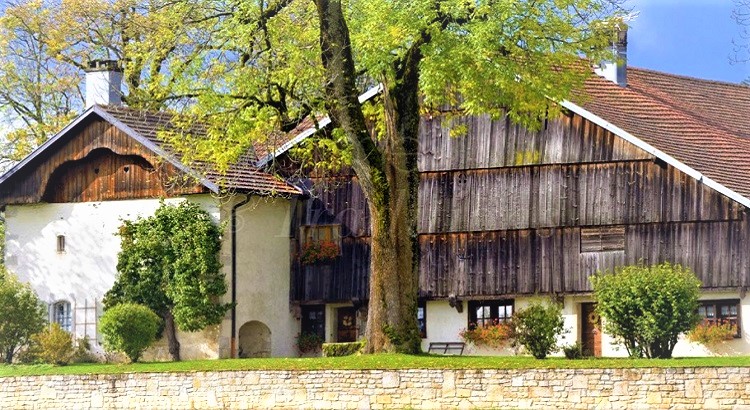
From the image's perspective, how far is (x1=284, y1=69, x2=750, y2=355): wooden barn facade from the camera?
42.2 metres

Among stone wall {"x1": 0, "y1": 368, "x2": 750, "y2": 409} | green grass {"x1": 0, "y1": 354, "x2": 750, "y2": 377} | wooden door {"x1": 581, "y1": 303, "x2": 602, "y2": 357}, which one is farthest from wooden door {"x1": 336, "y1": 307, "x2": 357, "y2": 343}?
stone wall {"x1": 0, "y1": 368, "x2": 750, "y2": 409}

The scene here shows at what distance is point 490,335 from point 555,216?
3431mm

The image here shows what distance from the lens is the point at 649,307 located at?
38969mm

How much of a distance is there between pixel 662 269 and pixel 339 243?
997 cm

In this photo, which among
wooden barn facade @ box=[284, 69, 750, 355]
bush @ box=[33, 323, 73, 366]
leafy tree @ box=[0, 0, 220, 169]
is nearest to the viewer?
wooden barn facade @ box=[284, 69, 750, 355]

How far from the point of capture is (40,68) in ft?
187

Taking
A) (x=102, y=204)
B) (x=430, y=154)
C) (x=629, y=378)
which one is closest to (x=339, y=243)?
(x=430, y=154)

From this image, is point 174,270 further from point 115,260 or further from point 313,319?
point 313,319

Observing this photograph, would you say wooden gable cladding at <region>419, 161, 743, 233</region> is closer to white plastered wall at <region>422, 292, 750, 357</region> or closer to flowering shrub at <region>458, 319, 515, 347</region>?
white plastered wall at <region>422, 292, 750, 357</region>

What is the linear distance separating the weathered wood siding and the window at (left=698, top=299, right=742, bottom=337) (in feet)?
1.81

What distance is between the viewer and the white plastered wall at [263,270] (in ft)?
147

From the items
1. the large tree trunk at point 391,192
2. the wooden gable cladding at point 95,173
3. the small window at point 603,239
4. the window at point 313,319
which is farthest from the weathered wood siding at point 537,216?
the wooden gable cladding at point 95,173

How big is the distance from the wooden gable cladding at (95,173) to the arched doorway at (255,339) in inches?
161

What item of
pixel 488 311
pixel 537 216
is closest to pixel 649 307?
pixel 537 216
